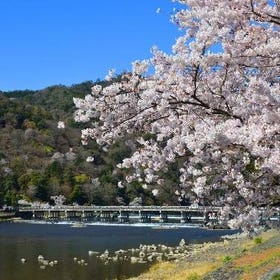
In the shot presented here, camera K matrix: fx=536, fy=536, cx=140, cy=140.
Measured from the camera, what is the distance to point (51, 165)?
351ft

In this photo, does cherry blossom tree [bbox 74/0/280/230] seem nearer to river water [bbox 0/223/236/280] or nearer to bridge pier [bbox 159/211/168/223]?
river water [bbox 0/223/236/280]

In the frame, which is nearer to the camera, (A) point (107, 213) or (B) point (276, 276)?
(B) point (276, 276)

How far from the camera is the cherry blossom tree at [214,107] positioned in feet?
20.5

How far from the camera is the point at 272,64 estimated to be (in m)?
6.47

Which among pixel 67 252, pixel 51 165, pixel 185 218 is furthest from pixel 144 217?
pixel 67 252

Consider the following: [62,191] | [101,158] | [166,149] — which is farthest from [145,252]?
[101,158]

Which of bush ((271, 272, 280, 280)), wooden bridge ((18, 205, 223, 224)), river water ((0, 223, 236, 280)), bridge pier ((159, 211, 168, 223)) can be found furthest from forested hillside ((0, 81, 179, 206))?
bush ((271, 272, 280, 280))

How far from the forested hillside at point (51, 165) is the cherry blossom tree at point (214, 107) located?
7125 cm

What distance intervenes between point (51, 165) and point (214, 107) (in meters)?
102

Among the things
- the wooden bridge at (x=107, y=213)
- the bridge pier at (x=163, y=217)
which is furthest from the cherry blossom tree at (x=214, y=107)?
the wooden bridge at (x=107, y=213)

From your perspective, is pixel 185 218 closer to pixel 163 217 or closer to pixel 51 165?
pixel 163 217

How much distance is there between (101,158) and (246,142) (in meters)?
116

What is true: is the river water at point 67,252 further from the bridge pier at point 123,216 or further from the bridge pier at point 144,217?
the bridge pier at point 123,216

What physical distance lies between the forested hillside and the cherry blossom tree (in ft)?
234
